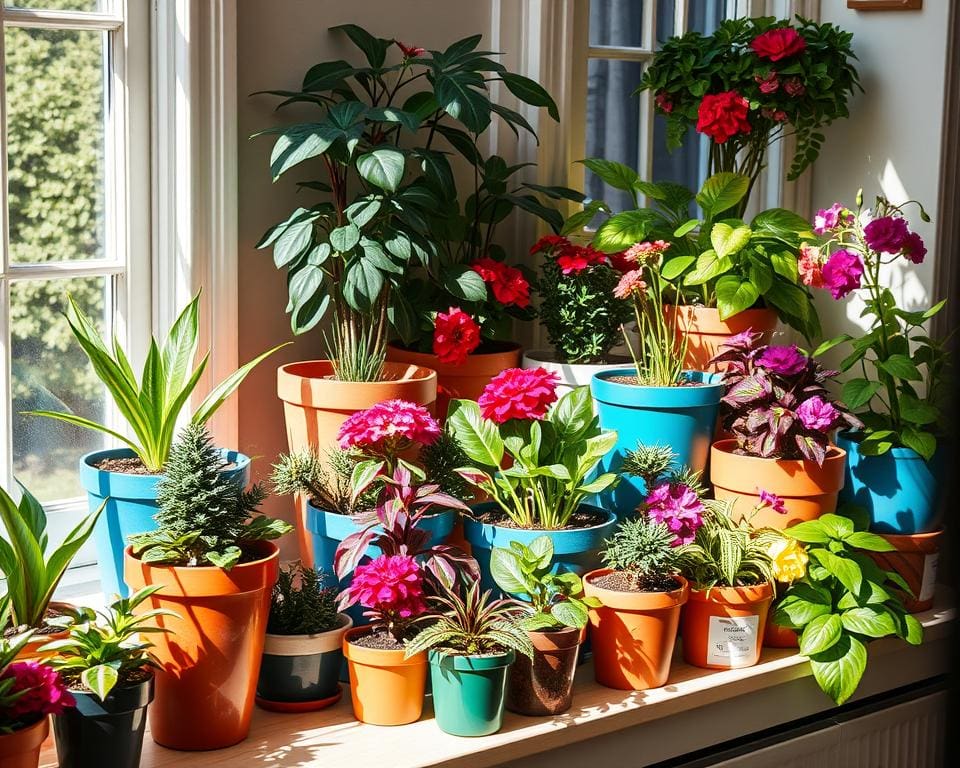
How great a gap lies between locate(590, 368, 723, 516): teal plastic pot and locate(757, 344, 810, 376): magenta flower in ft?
0.38

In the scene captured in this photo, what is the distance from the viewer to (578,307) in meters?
2.43

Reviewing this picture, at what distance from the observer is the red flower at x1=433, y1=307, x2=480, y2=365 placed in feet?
7.30

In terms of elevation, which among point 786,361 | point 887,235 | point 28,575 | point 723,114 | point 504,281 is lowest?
point 28,575

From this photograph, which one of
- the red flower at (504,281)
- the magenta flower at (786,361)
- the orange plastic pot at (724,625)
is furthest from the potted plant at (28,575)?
the magenta flower at (786,361)

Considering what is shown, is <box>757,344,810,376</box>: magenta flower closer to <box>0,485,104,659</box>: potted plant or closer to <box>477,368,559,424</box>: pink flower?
<box>477,368,559,424</box>: pink flower

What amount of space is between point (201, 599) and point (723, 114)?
164 centimetres

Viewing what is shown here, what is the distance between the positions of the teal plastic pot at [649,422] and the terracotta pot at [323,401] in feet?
1.24

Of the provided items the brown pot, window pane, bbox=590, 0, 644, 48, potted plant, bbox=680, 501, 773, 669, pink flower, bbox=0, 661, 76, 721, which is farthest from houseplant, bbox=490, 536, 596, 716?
window pane, bbox=590, 0, 644, 48

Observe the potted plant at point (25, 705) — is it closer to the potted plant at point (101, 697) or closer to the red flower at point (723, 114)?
the potted plant at point (101, 697)

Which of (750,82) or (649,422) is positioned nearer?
(649,422)

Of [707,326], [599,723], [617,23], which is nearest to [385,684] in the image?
[599,723]

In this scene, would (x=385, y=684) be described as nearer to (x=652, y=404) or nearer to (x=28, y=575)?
(x=28, y=575)

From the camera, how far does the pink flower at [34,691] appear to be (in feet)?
4.64

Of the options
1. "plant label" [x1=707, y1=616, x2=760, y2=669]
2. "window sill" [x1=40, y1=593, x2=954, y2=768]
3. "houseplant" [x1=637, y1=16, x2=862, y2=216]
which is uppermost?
"houseplant" [x1=637, y1=16, x2=862, y2=216]
